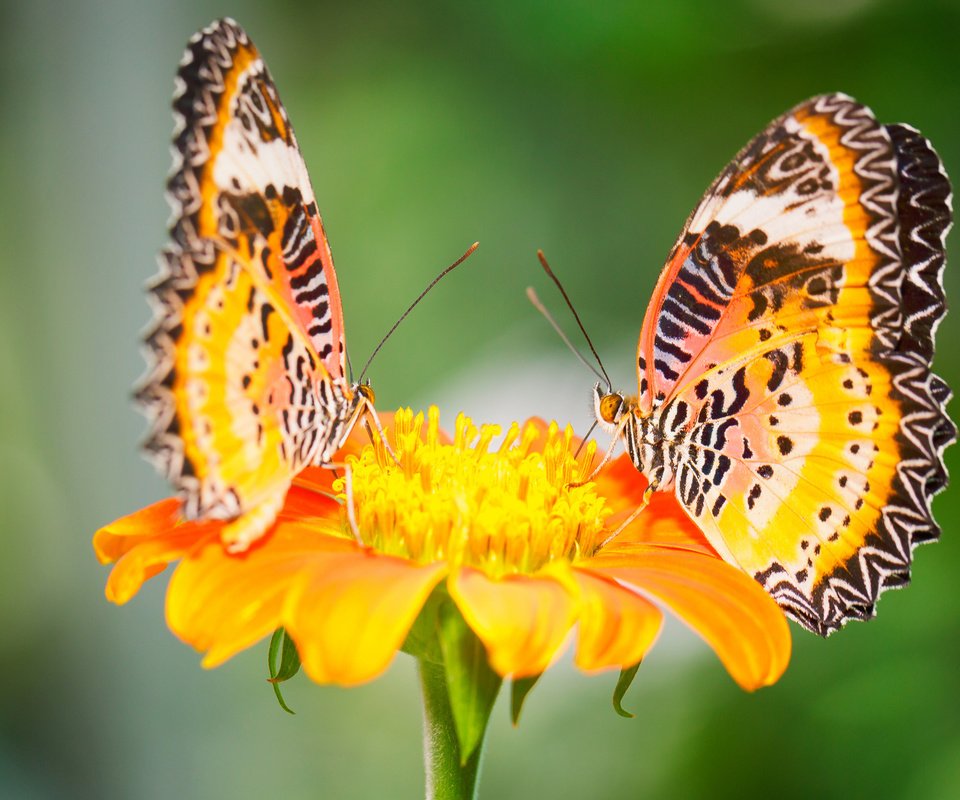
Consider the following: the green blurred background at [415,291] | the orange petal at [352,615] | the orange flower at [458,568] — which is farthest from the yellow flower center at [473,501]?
the green blurred background at [415,291]

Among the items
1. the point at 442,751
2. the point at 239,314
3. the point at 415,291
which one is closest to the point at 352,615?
the point at 442,751

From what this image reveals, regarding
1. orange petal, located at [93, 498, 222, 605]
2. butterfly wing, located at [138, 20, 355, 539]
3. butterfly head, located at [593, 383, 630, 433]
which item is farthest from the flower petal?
orange petal, located at [93, 498, 222, 605]

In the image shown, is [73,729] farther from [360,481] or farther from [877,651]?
[877,651]

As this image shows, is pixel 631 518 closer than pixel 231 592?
No

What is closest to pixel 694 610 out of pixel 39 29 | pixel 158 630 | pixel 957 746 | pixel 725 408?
pixel 725 408

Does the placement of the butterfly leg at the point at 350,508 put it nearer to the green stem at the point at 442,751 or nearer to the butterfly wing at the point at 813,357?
the green stem at the point at 442,751

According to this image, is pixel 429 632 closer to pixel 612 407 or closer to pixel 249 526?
pixel 249 526
